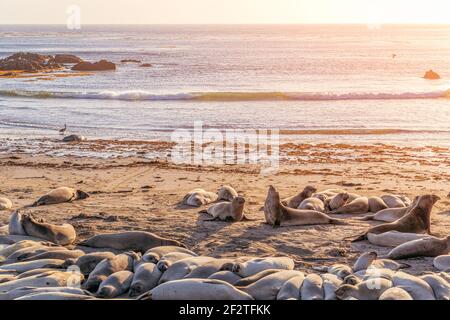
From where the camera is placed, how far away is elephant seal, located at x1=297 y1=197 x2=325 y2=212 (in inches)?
388

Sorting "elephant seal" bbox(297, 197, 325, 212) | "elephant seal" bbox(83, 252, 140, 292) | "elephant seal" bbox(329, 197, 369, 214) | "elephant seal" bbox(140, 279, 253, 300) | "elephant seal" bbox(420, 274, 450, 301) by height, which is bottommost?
"elephant seal" bbox(329, 197, 369, 214)

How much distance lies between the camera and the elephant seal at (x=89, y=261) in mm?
6922

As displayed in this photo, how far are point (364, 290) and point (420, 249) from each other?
2.15m

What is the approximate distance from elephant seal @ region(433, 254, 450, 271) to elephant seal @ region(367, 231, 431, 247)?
0.83 m

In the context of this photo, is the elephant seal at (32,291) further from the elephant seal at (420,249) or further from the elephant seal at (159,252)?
the elephant seal at (420,249)

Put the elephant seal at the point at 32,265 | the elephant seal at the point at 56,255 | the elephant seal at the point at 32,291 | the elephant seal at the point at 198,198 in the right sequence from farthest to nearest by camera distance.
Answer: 1. the elephant seal at the point at 198,198
2. the elephant seal at the point at 56,255
3. the elephant seal at the point at 32,265
4. the elephant seal at the point at 32,291

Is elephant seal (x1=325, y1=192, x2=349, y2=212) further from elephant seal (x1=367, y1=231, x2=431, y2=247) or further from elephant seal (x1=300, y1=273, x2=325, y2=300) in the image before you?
elephant seal (x1=300, y1=273, x2=325, y2=300)

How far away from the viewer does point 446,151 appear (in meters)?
16.3

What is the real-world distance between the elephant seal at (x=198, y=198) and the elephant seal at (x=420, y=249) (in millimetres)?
3937

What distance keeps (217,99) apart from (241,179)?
54.4 ft

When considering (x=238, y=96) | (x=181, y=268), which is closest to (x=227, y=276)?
(x=181, y=268)

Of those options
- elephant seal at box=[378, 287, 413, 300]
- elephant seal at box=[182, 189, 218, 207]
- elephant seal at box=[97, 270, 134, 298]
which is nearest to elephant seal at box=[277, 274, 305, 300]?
elephant seal at box=[378, 287, 413, 300]

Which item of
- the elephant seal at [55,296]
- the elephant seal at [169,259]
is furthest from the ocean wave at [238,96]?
the elephant seal at [55,296]
